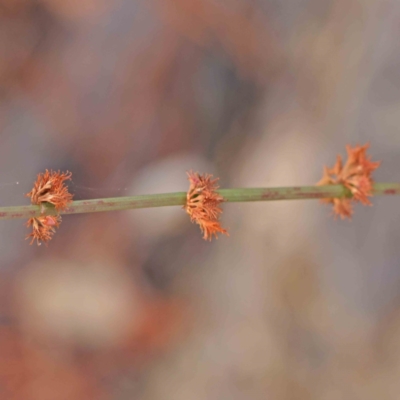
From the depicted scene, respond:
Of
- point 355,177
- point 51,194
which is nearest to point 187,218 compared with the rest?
point 355,177

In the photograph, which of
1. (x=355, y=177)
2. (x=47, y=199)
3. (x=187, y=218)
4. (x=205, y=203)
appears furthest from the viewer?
(x=187, y=218)

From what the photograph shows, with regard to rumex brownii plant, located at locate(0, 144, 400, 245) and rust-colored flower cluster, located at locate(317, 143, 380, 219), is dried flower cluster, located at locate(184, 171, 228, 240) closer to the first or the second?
rumex brownii plant, located at locate(0, 144, 400, 245)

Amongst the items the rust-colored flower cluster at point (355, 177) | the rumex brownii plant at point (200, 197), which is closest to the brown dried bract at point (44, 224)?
the rumex brownii plant at point (200, 197)

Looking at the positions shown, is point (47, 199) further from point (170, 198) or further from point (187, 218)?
point (187, 218)

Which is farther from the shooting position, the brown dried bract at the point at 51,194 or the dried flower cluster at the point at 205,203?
the dried flower cluster at the point at 205,203

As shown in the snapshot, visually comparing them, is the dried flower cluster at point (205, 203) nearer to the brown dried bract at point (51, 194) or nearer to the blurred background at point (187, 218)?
the brown dried bract at point (51, 194)

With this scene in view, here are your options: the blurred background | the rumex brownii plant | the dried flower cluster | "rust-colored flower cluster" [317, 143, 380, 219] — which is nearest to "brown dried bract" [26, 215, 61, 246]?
the rumex brownii plant

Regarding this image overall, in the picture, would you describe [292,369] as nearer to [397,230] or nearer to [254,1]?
[397,230]
